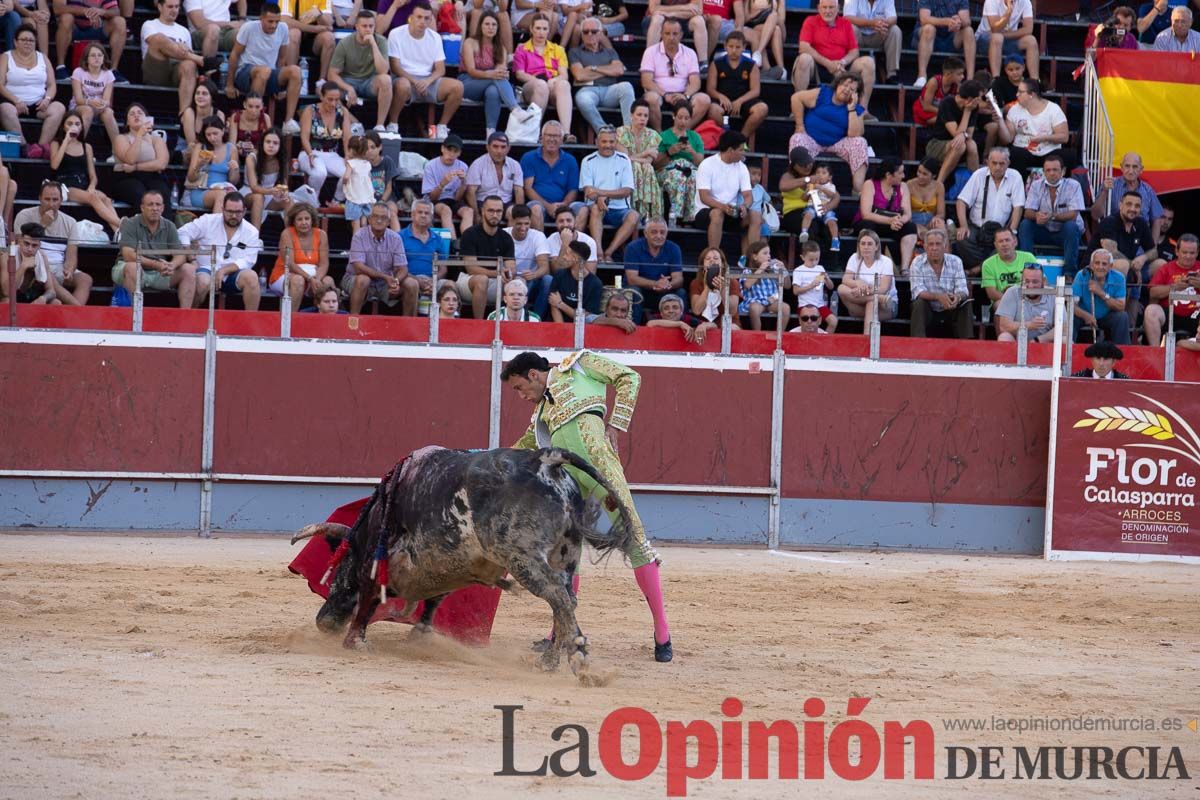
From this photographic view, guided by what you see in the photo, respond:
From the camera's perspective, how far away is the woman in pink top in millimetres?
13773

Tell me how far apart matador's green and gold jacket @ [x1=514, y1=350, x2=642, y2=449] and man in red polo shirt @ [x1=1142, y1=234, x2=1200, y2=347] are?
633 centimetres

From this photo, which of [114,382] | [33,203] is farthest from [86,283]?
[33,203]

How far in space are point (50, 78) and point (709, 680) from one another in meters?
8.97

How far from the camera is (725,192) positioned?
42.9 feet

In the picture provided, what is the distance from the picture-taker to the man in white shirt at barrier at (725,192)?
12.9 meters

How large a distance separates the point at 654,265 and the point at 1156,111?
5.53m

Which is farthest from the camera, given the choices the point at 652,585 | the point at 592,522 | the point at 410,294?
the point at 410,294

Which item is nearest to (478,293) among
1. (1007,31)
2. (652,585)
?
(652,585)

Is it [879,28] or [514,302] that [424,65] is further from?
[879,28]

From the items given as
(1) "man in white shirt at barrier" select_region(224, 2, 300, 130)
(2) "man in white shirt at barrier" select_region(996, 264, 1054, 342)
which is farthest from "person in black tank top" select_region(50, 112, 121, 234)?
(2) "man in white shirt at barrier" select_region(996, 264, 1054, 342)

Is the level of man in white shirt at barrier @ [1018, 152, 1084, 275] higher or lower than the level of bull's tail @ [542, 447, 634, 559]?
higher

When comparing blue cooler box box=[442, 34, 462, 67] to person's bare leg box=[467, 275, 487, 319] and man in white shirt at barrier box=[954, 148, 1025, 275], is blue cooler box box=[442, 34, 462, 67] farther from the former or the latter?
man in white shirt at barrier box=[954, 148, 1025, 275]

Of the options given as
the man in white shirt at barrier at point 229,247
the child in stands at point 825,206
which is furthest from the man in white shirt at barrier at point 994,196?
the man in white shirt at barrier at point 229,247

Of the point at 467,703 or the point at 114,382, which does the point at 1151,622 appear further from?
the point at 114,382
